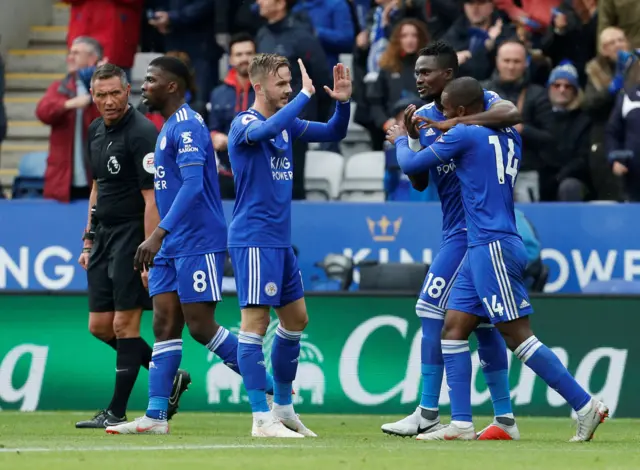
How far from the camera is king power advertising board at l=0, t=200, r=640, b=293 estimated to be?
13.5 meters

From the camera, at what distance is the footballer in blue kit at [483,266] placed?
8.70m

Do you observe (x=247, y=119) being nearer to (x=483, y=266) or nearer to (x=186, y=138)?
(x=186, y=138)

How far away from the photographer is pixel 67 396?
1239 cm

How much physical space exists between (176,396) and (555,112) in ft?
18.0

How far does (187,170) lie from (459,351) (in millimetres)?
1873

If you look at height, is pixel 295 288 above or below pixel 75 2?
below

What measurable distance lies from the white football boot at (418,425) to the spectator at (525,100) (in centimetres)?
505

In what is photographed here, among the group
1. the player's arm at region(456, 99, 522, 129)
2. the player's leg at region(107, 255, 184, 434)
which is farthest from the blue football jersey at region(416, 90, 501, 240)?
the player's leg at region(107, 255, 184, 434)

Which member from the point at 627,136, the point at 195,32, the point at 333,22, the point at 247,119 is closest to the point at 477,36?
the point at 333,22

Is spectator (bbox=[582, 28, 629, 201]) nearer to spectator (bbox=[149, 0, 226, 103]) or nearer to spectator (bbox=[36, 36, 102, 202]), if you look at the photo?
spectator (bbox=[149, 0, 226, 103])

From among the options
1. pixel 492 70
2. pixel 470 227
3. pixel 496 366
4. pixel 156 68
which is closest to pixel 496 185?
pixel 470 227

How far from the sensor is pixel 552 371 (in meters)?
8.70

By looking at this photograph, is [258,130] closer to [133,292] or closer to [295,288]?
[295,288]

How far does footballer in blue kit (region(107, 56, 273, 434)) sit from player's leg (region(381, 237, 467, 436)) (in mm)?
1214
